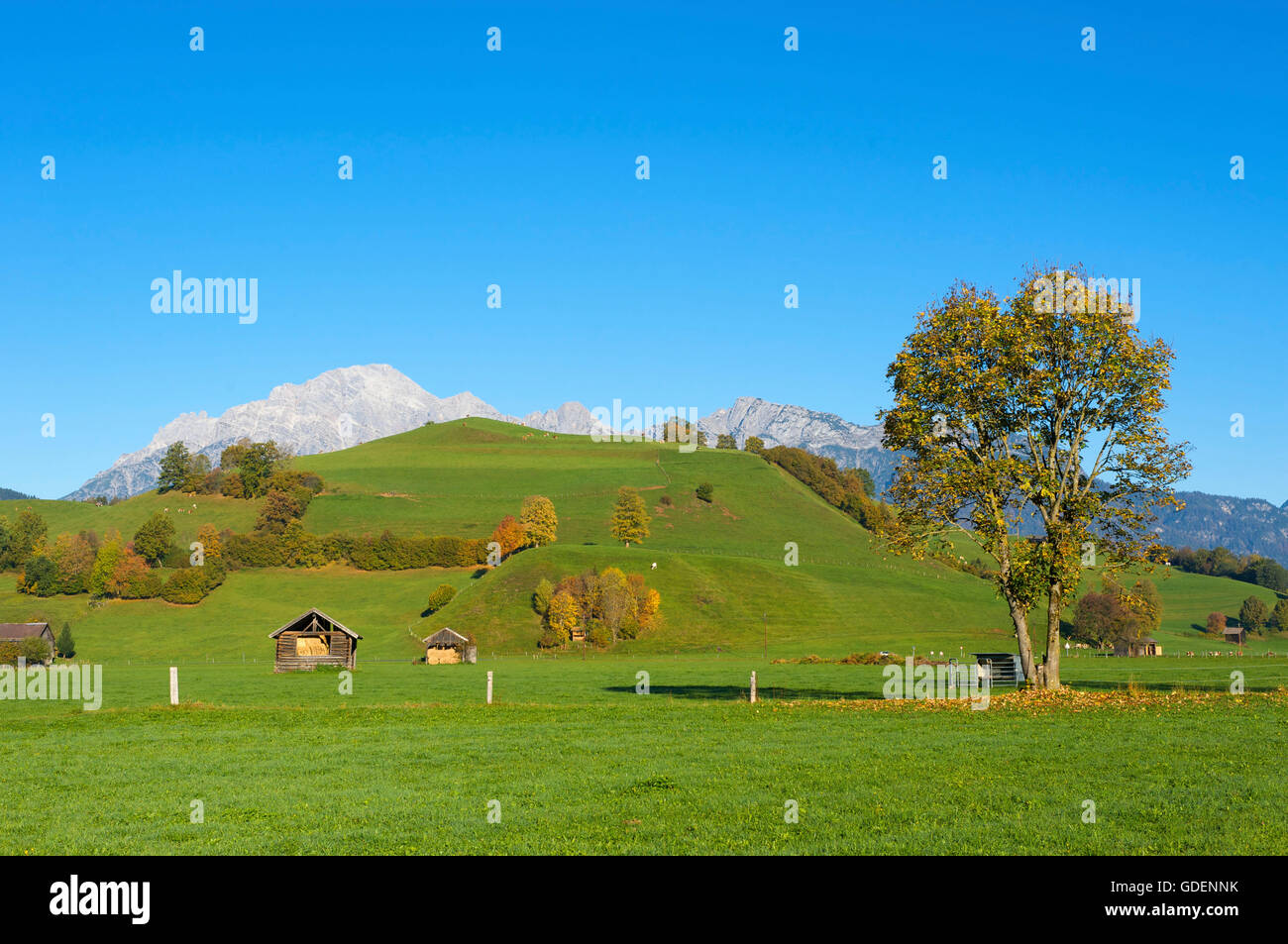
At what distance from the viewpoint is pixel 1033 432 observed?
4372 centimetres

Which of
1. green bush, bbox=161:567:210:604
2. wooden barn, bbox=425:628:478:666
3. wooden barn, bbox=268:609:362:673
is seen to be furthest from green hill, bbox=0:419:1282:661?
wooden barn, bbox=268:609:362:673

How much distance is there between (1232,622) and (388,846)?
673ft

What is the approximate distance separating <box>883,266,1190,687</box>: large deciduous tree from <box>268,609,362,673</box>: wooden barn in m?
63.5

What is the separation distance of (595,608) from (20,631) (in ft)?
220

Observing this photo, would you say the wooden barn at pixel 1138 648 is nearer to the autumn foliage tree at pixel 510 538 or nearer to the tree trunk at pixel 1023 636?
the tree trunk at pixel 1023 636

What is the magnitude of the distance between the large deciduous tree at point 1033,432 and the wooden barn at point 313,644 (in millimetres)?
63484

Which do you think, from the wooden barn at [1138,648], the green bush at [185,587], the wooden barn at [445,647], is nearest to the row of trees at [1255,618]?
the wooden barn at [1138,648]

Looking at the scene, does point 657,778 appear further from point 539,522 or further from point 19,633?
point 539,522

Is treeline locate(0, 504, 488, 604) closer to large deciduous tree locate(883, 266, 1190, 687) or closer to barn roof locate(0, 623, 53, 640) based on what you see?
barn roof locate(0, 623, 53, 640)

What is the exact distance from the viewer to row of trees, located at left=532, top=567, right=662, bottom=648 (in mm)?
127938

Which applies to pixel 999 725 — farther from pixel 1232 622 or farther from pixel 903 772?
pixel 1232 622

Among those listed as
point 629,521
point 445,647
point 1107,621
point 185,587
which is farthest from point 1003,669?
point 185,587

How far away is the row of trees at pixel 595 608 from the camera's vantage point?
127938mm
